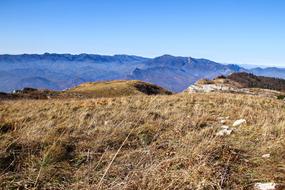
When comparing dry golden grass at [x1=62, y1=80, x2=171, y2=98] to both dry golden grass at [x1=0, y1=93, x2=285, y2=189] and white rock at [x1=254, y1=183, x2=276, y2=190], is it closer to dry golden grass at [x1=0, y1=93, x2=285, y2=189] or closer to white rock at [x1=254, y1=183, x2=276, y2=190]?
dry golden grass at [x1=0, y1=93, x2=285, y2=189]

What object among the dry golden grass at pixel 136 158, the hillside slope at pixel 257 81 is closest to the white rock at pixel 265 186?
the dry golden grass at pixel 136 158

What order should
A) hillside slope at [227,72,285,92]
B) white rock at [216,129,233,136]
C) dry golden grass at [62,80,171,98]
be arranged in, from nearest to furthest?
white rock at [216,129,233,136] → dry golden grass at [62,80,171,98] → hillside slope at [227,72,285,92]

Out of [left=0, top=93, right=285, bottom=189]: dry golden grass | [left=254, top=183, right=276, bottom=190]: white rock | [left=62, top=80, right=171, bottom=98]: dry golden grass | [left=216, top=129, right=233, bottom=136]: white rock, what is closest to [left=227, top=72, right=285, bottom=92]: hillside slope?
[left=62, top=80, right=171, bottom=98]: dry golden grass

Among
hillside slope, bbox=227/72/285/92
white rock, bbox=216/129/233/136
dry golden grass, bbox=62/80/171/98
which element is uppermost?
white rock, bbox=216/129/233/136

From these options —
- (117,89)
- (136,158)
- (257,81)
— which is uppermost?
(136,158)

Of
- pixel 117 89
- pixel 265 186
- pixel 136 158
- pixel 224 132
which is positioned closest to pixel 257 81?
pixel 117 89

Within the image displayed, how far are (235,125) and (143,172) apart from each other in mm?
5514

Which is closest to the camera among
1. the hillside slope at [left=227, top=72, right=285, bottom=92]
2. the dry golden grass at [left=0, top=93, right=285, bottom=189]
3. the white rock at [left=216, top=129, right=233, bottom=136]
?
the dry golden grass at [left=0, top=93, right=285, bottom=189]

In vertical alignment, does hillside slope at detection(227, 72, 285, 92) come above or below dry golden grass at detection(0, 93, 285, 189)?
below

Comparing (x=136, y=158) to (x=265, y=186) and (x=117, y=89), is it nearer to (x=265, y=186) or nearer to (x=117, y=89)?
(x=265, y=186)

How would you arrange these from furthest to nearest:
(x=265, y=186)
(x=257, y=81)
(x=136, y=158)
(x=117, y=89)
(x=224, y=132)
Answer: (x=257, y=81), (x=117, y=89), (x=224, y=132), (x=136, y=158), (x=265, y=186)

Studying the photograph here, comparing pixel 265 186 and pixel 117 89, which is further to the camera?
pixel 117 89

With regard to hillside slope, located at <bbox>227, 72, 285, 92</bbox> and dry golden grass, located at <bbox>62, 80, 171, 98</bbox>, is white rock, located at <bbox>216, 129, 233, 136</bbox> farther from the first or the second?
hillside slope, located at <bbox>227, 72, 285, 92</bbox>

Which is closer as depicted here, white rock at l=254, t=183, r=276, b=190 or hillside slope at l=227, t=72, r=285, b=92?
white rock at l=254, t=183, r=276, b=190
